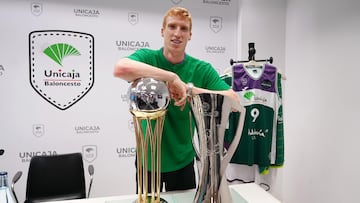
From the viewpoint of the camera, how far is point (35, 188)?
193 centimetres

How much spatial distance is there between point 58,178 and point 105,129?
583mm

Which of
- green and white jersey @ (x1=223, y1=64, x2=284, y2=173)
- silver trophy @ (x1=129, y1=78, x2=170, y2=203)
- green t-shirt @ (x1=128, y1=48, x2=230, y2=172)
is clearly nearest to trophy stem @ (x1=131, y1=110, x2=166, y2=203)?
silver trophy @ (x1=129, y1=78, x2=170, y2=203)

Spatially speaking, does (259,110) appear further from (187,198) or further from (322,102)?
(187,198)

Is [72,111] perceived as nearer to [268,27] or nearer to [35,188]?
[35,188]

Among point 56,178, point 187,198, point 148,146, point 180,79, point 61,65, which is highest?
point 61,65

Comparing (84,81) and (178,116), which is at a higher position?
(84,81)

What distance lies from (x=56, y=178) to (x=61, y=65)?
91 cm

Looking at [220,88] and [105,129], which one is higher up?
[220,88]

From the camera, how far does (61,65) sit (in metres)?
2.30

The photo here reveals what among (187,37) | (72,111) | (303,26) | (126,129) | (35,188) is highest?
(303,26)

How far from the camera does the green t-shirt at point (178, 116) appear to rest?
1.22 meters

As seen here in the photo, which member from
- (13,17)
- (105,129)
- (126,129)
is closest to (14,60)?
(13,17)

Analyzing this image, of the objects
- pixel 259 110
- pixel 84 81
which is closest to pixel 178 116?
pixel 259 110

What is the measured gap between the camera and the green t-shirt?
1.22 meters
